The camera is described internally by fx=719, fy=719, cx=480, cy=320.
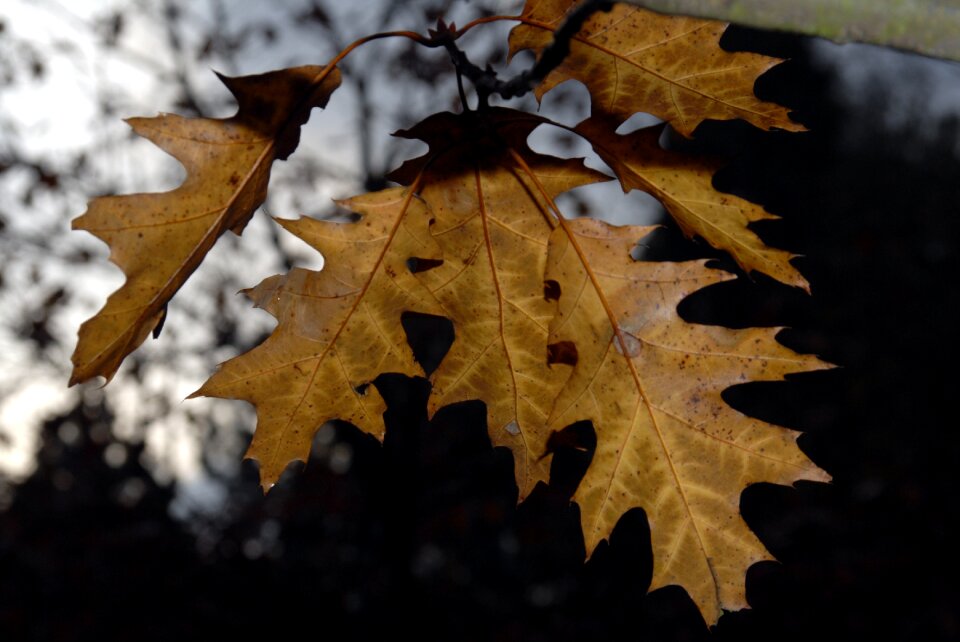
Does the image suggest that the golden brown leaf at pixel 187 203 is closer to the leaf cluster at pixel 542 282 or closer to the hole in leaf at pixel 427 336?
the leaf cluster at pixel 542 282

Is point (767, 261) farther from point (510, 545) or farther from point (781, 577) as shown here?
point (510, 545)

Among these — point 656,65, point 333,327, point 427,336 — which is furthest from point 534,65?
point 427,336

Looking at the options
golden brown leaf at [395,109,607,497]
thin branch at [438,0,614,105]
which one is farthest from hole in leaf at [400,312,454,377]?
thin branch at [438,0,614,105]

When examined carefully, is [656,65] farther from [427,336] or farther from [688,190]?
[427,336]

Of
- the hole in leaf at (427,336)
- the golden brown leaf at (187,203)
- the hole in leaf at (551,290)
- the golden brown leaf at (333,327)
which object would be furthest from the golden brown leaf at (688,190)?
the hole in leaf at (427,336)

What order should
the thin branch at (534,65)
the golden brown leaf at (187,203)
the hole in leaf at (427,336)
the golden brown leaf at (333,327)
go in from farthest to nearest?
the hole in leaf at (427,336), the golden brown leaf at (333,327), the golden brown leaf at (187,203), the thin branch at (534,65)

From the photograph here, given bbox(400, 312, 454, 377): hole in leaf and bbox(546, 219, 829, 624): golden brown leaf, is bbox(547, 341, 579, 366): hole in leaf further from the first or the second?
bbox(400, 312, 454, 377): hole in leaf
